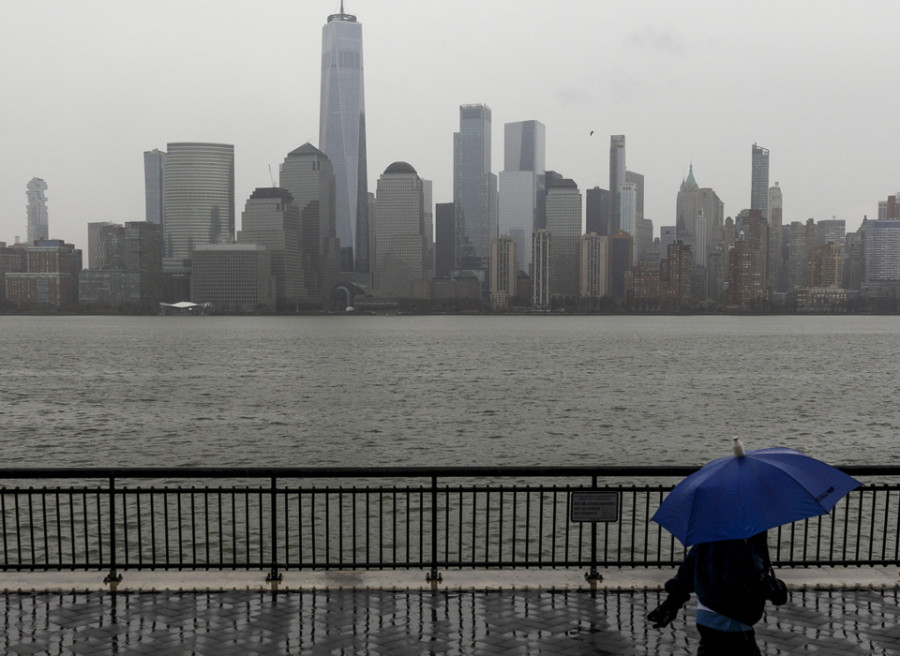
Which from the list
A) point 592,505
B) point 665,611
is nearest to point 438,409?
point 592,505

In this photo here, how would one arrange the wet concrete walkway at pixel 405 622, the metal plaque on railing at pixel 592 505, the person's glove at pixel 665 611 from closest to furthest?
the person's glove at pixel 665 611
the wet concrete walkway at pixel 405 622
the metal plaque on railing at pixel 592 505

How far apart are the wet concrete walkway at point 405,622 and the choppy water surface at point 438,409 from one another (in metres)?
26.9

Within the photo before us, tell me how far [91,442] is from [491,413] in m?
23.0

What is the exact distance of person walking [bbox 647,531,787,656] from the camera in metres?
5.58

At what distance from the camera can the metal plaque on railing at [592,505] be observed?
9.51 metres

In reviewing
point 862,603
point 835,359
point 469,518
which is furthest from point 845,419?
point 835,359

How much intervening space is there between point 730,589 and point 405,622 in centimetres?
398

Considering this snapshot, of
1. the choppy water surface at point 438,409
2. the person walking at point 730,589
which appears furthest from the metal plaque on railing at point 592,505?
the choppy water surface at point 438,409

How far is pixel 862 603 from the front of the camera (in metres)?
9.11

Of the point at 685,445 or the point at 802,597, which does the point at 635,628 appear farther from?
the point at 685,445

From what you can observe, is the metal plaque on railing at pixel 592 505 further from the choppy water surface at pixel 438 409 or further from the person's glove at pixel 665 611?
the choppy water surface at pixel 438 409

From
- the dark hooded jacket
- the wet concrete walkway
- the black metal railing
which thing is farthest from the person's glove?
the black metal railing

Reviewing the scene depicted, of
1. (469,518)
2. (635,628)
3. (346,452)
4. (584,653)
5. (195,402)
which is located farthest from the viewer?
(195,402)

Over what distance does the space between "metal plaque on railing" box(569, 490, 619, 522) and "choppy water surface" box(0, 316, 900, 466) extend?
87.4ft
